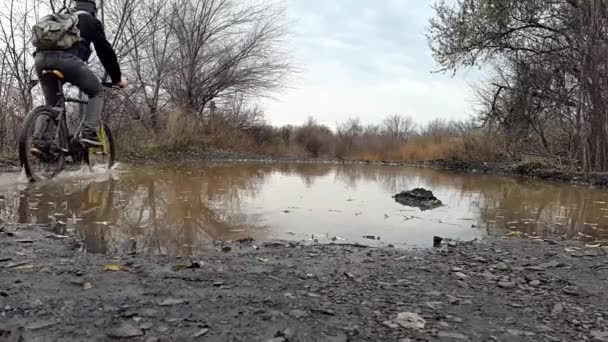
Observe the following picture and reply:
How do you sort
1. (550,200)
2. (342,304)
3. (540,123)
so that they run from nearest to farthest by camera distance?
(342,304) → (550,200) → (540,123)

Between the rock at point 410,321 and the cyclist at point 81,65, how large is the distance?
3708 millimetres

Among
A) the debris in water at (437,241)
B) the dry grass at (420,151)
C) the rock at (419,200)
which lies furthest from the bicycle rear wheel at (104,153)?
the dry grass at (420,151)

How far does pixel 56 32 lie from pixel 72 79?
19.6 inches

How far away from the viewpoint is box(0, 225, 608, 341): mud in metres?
1.58

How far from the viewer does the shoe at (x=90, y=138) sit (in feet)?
15.6

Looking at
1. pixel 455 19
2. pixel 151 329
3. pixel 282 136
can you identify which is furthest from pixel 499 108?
pixel 151 329

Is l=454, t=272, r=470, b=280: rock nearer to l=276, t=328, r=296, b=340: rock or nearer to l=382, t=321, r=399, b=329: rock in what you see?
l=382, t=321, r=399, b=329: rock

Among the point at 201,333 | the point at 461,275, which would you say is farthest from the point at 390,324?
the point at 461,275

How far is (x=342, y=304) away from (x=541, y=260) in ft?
5.08

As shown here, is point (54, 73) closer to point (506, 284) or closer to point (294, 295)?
point (294, 295)

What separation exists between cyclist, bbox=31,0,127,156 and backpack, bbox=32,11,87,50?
0.25 feet

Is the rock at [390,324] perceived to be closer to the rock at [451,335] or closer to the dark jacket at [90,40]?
the rock at [451,335]

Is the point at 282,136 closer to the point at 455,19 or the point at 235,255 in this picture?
the point at 455,19

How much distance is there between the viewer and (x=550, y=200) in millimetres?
6238
